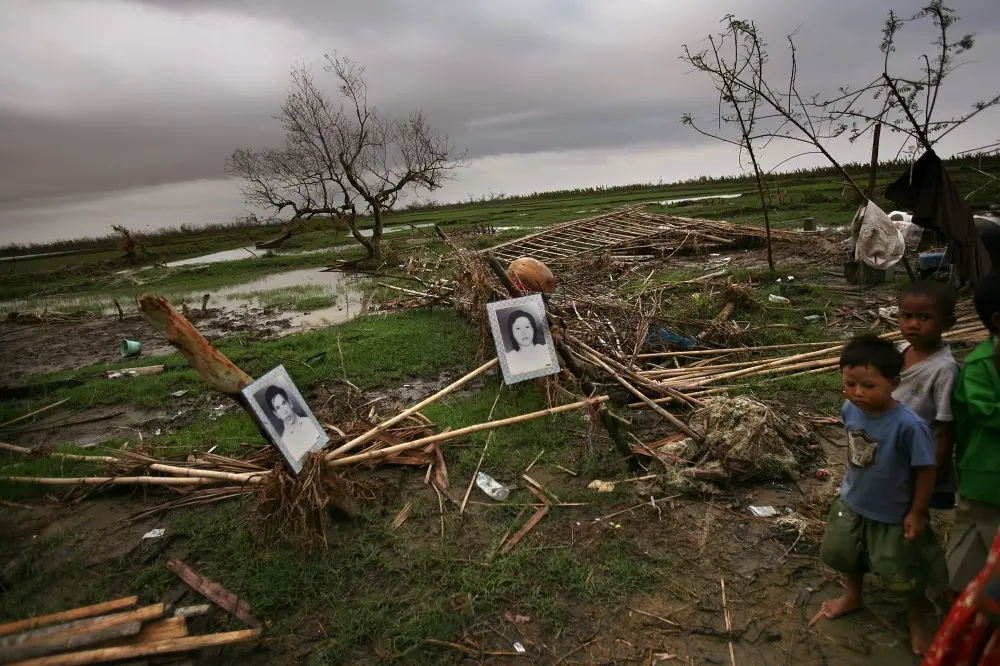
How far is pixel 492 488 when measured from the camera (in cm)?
426

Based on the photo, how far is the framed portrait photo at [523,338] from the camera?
17.1 ft

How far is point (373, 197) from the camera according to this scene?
1988cm

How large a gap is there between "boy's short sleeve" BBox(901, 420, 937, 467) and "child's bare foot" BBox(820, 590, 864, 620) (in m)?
0.90

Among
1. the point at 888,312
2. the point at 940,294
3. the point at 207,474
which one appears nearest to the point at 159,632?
the point at 207,474

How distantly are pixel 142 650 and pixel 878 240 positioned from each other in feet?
34.5

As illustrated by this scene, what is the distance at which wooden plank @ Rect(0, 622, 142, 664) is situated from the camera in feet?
8.86

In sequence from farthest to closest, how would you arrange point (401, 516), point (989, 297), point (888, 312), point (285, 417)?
point (888, 312)
point (401, 516)
point (285, 417)
point (989, 297)

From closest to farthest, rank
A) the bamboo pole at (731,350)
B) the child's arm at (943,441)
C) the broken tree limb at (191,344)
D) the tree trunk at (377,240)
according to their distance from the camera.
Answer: the child's arm at (943,441)
the broken tree limb at (191,344)
the bamboo pole at (731,350)
the tree trunk at (377,240)

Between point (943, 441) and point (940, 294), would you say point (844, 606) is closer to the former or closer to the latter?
point (943, 441)

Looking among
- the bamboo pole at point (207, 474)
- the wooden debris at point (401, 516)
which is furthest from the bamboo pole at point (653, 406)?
the bamboo pole at point (207, 474)

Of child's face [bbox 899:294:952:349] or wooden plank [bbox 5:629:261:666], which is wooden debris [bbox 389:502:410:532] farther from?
child's face [bbox 899:294:952:349]

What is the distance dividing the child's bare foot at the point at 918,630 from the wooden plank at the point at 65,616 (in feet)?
14.0

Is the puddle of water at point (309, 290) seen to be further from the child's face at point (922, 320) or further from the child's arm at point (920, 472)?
the child's arm at point (920, 472)

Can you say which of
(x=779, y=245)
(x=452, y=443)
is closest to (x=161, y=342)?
(x=452, y=443)
